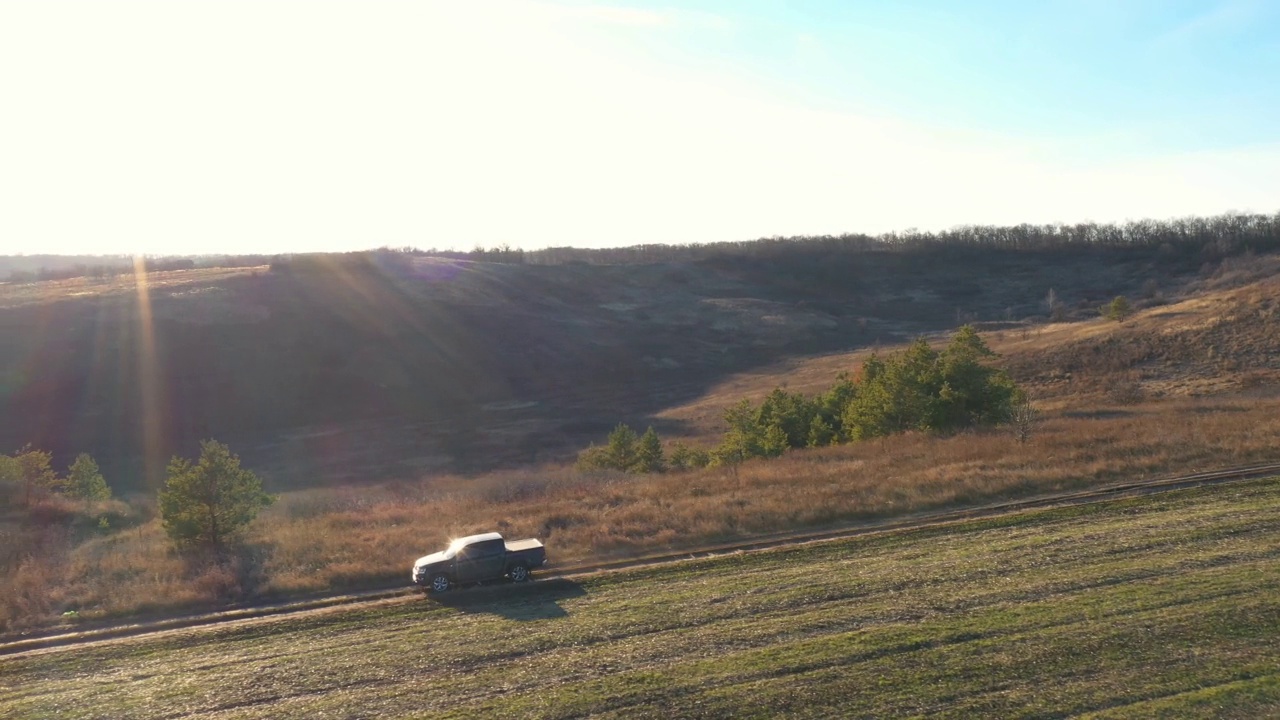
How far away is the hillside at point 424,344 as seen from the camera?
239 ft

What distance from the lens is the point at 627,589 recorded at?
17.7 meters

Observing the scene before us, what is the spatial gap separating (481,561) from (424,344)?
Answer: 82.1 metres

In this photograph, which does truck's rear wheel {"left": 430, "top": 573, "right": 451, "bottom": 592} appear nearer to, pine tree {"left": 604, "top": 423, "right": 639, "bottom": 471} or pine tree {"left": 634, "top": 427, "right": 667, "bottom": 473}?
pine tree {"left": 634, "top": 427, "right": 667, "bottom": 473}

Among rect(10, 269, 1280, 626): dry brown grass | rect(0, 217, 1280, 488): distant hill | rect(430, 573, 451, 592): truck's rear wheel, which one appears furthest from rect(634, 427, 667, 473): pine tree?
rect(0, 217, 1280, 488): distant hill

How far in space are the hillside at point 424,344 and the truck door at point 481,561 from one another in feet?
136

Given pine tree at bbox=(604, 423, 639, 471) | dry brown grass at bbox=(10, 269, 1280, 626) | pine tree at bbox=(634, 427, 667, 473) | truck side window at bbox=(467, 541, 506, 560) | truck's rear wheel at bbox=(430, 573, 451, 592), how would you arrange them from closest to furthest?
truck's rear wheel at bbox=(430, 573, 451, 592), truck side window at bbox=(467, 541, 506, 560), dry brown grass at bbox=(10, 269, 1280, 626), pine tree at bbox=(634, 427, 667, 473), pine tree at bbox=(604, 423, 639, 471)

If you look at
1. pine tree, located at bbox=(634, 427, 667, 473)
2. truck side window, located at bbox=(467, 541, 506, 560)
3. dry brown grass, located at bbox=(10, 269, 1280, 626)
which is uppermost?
truck side window, located at bbox=(467, 541, 506, 560)

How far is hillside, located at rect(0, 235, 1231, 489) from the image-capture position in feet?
239

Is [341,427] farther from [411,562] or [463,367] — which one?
[411,562]

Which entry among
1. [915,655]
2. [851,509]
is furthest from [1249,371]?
[915,655]

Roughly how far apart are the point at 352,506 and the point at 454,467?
101ft

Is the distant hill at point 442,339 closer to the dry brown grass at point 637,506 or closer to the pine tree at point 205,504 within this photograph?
the dry brown grass at point 637,506

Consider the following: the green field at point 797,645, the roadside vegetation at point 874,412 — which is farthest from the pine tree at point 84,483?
the green field at point 797,645

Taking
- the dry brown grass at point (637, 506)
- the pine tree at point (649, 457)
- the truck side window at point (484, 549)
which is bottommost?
the pine tree at point (649, 457)
